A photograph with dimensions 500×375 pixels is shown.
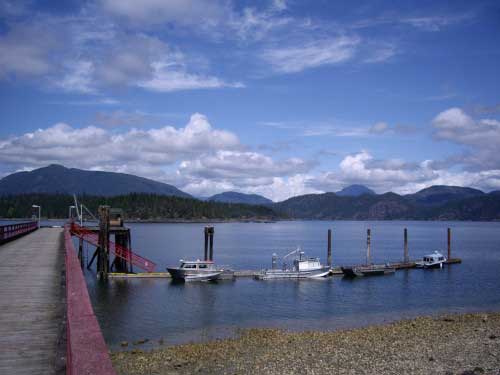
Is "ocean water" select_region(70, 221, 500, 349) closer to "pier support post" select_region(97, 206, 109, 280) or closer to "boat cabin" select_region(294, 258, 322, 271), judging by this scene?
"pier support post" select_region(97, 206, 109, 280)

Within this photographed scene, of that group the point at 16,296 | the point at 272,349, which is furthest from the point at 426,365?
the point at 16,296

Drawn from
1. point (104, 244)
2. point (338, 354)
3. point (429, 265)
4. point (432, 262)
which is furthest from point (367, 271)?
point (338, 354)

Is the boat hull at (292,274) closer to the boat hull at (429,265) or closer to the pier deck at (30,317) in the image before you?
the boat hull at (429,265)

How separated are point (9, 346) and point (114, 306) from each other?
97.5ft

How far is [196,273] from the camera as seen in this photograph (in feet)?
174

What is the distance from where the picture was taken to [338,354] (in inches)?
843

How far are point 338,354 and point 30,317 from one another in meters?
13.9

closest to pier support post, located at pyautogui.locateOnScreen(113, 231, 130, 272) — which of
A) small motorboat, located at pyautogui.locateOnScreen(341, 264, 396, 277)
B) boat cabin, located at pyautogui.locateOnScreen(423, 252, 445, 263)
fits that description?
small motorboat, located at pyautogui.locateOnScreen(341, 264, 396, 277)

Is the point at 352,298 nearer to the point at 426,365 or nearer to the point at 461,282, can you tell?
the point at 461,282

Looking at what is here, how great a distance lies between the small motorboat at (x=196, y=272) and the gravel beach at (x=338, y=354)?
24.8 m

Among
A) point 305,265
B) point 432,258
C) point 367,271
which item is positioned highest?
point 305,265

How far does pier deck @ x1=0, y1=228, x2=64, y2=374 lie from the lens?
8836 millimetres

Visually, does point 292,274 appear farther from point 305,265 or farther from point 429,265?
point 429,265

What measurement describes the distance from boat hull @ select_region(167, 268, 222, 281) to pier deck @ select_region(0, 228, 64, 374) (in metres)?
30.2
